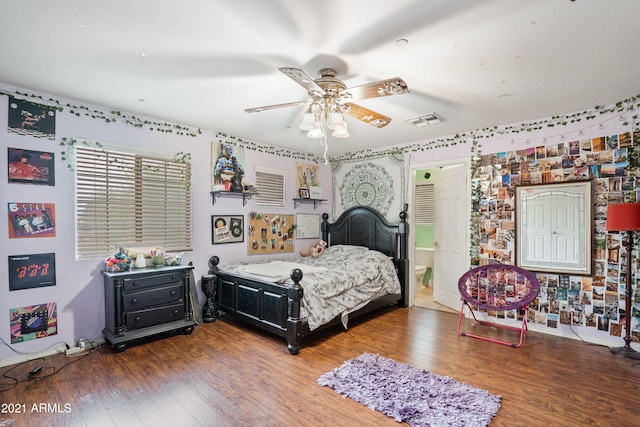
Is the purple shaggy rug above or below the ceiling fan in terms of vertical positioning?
below

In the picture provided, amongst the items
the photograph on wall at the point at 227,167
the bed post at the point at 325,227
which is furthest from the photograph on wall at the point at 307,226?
the photograph on wall at the point at 227,167

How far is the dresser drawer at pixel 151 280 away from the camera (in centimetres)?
312

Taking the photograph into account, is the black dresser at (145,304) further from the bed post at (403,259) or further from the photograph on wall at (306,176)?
the bed post at (403,259)

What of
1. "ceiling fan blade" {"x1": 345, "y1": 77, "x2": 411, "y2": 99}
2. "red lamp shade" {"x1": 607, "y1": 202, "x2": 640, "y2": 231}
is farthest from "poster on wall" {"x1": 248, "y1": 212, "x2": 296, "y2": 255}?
"red lamp shade" {"x1": 607, "y1": 202, "x2": 640, "y2": 231}

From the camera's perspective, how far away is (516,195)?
3.82m

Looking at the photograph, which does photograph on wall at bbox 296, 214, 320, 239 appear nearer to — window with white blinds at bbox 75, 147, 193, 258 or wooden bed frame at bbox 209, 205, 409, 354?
wooden bed frame at bbox 209, 205, 409, 354

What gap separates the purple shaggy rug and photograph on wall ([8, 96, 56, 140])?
11.2ft

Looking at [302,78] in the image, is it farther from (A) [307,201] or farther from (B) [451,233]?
(B) [451,233]

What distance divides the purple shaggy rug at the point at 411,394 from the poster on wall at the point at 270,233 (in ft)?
7.76

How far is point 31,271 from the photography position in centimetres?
292

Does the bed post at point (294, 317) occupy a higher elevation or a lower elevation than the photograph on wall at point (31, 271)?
lower

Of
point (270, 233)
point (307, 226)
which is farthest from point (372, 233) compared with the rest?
point (270, 233)

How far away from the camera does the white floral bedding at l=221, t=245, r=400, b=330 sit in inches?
131

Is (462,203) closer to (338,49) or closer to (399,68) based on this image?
(399,68)
